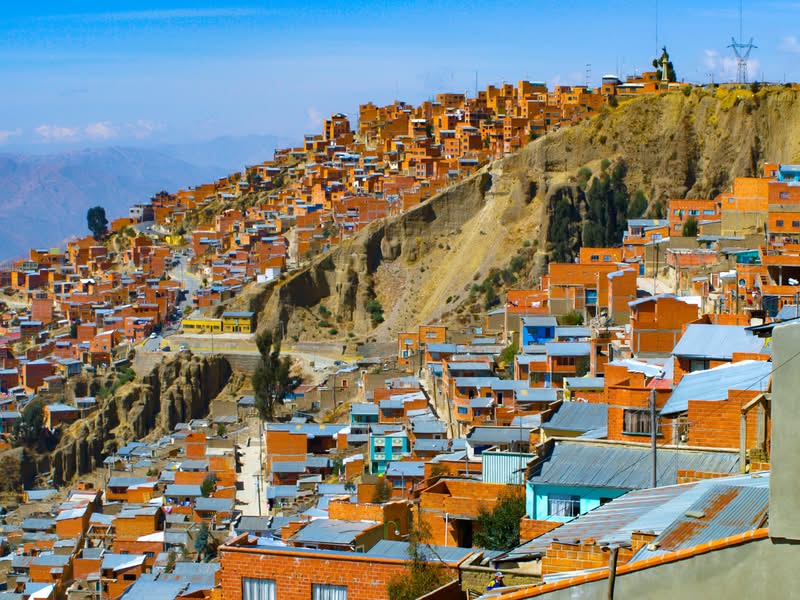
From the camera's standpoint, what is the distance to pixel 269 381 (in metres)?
46.8

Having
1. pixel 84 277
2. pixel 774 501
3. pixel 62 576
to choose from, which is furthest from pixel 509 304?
pixel 84 277

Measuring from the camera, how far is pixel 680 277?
1385 inches

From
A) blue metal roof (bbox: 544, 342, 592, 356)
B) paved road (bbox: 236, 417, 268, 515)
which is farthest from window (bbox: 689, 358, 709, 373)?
paved road (bbox: 236, 417, 268, 515)

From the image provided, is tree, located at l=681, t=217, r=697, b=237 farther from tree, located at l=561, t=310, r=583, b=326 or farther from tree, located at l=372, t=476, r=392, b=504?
tree, located at l=372, t=476, r=392, b=504

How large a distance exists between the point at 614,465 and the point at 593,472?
193 millimetres

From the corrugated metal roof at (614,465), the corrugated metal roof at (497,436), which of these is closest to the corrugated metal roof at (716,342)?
the corrugated metal roof at (497,436)

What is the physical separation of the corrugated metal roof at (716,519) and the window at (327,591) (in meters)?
4.04

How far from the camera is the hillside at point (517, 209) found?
5631 centimetres

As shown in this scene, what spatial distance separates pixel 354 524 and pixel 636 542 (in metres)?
8.67

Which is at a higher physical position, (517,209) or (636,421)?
(517,209)

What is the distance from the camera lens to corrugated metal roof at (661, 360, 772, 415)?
37.5ft

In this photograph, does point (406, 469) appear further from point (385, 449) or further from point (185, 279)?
point (185, 279)

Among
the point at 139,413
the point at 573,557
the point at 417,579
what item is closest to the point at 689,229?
the point at 139,413

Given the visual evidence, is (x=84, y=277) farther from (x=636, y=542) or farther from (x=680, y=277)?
(x=636, y=542)
